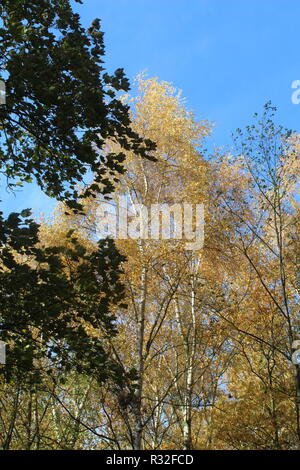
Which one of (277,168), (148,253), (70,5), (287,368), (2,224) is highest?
(70,5)

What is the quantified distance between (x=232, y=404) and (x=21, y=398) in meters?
6.20

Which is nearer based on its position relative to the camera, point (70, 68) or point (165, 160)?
point (70, 68)

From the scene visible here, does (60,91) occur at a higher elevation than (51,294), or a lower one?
higher

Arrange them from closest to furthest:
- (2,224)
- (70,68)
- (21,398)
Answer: (2,224), (70,68), (21,398)

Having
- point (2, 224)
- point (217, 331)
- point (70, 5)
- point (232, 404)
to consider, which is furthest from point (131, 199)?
point (2, 224)

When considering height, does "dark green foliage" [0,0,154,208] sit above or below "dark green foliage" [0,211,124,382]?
above

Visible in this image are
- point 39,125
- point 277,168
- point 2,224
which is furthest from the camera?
point 277,168

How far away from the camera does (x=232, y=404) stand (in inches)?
439

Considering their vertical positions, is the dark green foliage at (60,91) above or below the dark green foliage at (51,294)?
above

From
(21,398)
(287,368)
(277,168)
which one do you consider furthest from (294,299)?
(21,398)

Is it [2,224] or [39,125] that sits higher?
[39,125]

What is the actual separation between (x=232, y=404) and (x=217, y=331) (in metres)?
1.84

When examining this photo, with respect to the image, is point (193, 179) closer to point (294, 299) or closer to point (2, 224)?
point (294, 299)

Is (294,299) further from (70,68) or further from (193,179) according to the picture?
(70,68)
